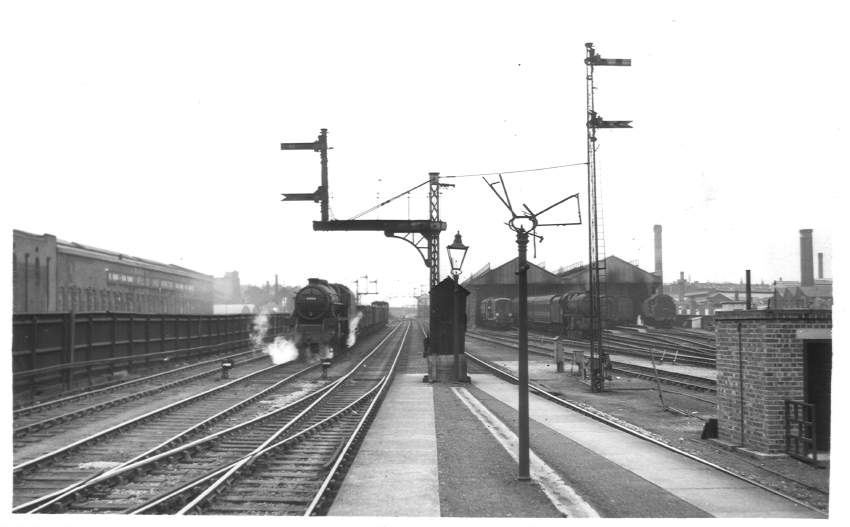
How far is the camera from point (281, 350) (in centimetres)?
3272

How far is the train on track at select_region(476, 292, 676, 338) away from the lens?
37.7m

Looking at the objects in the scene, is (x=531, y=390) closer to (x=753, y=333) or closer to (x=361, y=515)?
(x=753, y=333)

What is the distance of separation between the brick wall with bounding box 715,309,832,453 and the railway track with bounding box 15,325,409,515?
6.14m

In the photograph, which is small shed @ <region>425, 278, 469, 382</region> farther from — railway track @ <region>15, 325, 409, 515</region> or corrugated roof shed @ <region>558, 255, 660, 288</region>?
corrugated roof shed @ <region>558, 255, 660, 288</region>

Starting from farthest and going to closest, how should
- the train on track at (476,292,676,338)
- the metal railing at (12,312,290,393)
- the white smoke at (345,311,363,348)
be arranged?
the train on track at (476,292,676,338), the white smoke at (345,311,363,348), the metal railing at (12,312,290,393)

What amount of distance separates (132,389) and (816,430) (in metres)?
15.8

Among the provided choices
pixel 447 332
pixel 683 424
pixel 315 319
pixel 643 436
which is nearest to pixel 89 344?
pixel 447 332

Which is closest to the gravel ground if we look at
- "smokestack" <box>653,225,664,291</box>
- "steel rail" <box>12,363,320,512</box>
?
"steel rail" <box>12,363,320,512</box>

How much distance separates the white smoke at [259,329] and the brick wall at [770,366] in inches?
1246

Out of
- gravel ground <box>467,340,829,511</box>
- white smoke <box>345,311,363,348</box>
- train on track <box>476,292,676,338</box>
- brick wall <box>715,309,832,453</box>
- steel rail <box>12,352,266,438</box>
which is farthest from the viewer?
train on track <box>476,292,676,338</box>

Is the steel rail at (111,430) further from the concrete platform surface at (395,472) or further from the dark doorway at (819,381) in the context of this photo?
the dark doorway at (819,381)

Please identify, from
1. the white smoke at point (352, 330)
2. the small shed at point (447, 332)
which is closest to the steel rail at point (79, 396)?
the small shed at point (447, 332)

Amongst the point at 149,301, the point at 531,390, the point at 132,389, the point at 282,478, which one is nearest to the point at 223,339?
the point at 149,301

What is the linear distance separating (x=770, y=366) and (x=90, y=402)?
46.3ft
